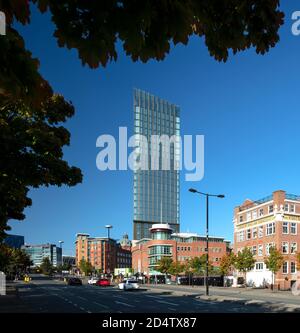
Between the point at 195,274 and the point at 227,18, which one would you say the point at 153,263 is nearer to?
the point at 195,274

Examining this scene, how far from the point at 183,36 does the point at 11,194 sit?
52.7 ft

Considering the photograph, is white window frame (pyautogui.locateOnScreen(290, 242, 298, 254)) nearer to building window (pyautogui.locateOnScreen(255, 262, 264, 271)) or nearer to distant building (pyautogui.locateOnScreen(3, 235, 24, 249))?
building window (pyautogui.locateOnScreen(255, 262, 264, 271))

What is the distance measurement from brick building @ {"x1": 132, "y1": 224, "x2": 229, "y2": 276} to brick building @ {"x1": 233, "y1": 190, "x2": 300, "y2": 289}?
57582 millimetres

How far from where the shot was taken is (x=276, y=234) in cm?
7344

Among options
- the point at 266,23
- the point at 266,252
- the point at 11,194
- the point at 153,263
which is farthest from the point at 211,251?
the point at 266,23

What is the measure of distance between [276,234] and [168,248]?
6788 centimetres

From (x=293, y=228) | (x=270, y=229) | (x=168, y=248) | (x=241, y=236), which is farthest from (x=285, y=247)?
(x=168, y=248)

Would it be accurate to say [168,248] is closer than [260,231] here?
No

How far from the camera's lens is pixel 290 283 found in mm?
70938

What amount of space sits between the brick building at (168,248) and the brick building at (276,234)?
57.6 metres

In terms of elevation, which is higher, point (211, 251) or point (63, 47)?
point (63, 47)

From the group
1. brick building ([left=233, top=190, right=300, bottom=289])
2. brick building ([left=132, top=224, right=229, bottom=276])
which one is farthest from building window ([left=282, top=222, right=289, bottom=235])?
brick building ([left=132, top=224, right=229, bottom=276])

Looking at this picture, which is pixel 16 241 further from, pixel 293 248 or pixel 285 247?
pixel 293 248

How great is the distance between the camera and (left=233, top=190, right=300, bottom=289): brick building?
7281cm
